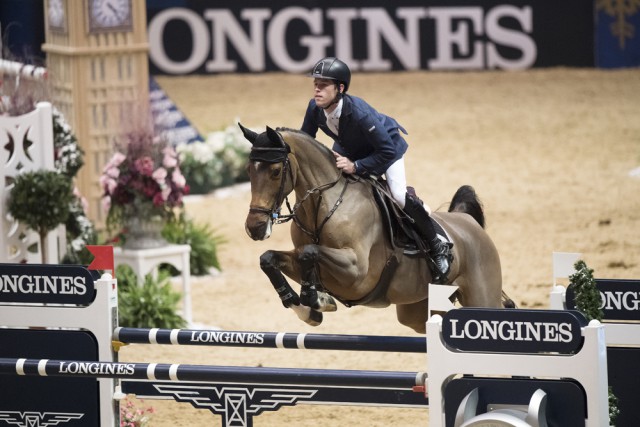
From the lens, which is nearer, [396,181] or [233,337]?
[233,337]

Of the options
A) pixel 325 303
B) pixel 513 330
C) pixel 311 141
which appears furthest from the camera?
pixel 311 141

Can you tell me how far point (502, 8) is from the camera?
19453 mm

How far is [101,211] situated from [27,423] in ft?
20.7

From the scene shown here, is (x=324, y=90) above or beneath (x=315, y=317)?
above

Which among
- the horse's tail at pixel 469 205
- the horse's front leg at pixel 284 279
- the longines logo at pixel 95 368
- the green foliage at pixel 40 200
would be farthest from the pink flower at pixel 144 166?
the longines logo at pixel 95 368

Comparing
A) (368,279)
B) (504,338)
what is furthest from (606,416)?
(368,279)

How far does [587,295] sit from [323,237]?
1.58 metres

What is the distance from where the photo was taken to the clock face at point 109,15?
38.5 feet

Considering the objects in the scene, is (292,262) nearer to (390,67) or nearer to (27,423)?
(27,423)

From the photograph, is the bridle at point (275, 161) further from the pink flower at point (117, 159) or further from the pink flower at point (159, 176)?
the pink flower at point (117, 159)

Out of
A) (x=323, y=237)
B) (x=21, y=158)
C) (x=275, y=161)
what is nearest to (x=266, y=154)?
(x=275, y=161)

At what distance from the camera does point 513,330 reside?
481 cm

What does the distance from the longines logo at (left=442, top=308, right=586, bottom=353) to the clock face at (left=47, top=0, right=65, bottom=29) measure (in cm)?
788

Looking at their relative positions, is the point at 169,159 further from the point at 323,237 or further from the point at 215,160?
the point at 215,160
